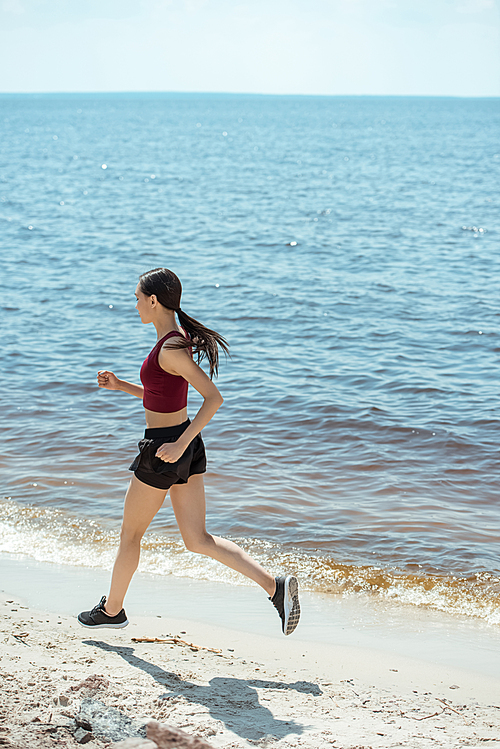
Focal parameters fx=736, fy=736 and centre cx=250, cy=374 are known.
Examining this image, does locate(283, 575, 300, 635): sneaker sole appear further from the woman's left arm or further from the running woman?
the woman's left arm

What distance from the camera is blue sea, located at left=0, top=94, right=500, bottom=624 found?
547cm

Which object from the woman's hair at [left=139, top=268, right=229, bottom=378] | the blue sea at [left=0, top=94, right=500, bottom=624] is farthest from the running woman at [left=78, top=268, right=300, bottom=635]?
the blue sea at [left=0, top=94, right=500, bottom=624]

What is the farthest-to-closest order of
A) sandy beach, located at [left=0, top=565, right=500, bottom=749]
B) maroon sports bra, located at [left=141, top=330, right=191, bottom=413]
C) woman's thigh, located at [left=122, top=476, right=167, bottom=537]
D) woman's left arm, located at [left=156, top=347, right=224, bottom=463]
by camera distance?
1. woman's thigh, located at [left=122, top=476, right=167, bottom=537]
2. maroon sports bra, located at [left=141, top=330, right=191, bottom=413]
3. woman's left arm, located at [left=156, top=347, right=224, bottom=463]
4. sandy beach, located at [left=0, top=565, right=500, bottom=749]

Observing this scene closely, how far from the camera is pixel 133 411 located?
8.73 m

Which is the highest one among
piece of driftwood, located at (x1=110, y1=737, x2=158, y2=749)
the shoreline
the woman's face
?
the woman's face

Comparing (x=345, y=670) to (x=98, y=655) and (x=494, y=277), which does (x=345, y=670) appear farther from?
(x=494, y=277)

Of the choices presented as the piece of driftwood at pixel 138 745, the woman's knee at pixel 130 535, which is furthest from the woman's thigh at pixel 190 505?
the piece of driftwood at pixel 138 745

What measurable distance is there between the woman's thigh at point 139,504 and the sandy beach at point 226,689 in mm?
640

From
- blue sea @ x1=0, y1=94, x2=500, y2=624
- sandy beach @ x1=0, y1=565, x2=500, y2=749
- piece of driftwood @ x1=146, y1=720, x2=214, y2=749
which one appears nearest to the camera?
piece of driftwood @ x1=146, y1=720, x2=214, y2=749

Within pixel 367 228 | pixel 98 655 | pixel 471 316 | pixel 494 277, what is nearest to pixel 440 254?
pixel 494 277

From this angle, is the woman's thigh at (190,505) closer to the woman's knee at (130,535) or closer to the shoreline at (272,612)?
the woman's knee at (130,535)

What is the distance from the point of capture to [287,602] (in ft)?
12.2

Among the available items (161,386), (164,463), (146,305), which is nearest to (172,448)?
(164,463)

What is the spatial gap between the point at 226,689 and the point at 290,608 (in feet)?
1.77
